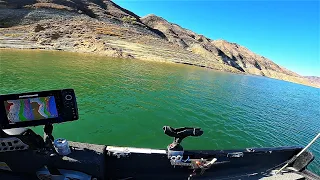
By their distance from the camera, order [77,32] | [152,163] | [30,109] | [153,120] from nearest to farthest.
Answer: [30,109] < [152,163] < [153,120] < [77,32]

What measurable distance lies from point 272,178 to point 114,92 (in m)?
15.7

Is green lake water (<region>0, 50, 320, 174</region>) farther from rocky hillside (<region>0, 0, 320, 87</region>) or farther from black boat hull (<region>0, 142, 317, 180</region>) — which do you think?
rocky hillside (<region>0, 0, 320, 87</region>)

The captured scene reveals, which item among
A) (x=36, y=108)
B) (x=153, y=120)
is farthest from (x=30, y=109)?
(x=153, y=120)

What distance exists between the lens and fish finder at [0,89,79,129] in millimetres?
3559

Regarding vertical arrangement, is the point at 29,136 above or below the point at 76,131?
above

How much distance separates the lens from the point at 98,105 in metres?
15.3

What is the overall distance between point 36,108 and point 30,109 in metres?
0.09

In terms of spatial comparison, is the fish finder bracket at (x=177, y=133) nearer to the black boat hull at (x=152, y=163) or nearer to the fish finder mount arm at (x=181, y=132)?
the fish finder mount arm at (x=181, y=132)

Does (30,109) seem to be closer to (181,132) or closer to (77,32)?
(181,132)

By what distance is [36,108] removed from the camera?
371cm

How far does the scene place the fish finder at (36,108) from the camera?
11.7 ft

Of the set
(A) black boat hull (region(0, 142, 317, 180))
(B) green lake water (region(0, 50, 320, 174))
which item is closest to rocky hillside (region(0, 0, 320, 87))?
(B) green lake water (region(0, 50, 320, 174))

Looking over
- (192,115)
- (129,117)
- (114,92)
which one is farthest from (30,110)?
(114,92)

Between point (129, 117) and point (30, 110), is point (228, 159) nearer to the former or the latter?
point (30, 110)
